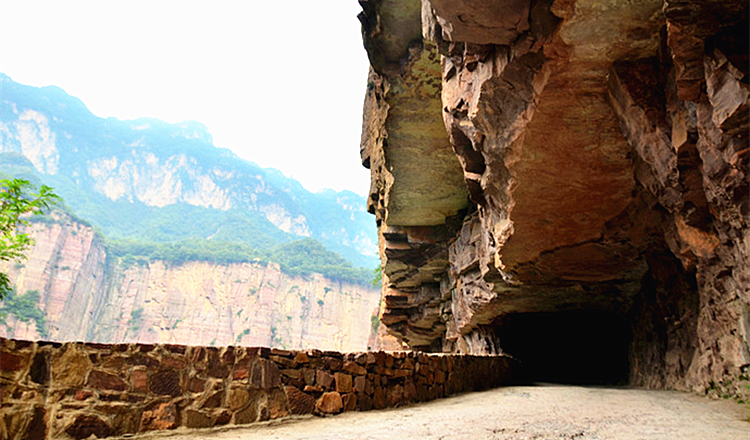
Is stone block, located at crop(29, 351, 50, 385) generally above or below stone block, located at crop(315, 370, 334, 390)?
above

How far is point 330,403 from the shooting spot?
4.50m

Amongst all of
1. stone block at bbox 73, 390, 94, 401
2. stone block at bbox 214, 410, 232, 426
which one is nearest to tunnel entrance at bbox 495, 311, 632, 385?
stone block at bbox 214, 410, 232, 426

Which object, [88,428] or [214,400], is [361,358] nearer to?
[214,400]

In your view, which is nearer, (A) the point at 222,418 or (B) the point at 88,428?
(B) the point at 88,428

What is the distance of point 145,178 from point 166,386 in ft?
335

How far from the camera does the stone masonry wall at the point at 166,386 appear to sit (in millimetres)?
2896

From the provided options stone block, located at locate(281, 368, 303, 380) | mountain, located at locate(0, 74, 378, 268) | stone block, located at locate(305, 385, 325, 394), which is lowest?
stone block, located at locate(305, 385, 325, 394)

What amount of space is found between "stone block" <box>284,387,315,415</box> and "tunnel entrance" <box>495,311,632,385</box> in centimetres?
926

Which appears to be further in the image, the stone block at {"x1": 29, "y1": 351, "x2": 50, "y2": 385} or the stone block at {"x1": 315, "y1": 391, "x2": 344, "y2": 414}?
the stone block at {"x1": 315, "y1": 391, "x2": 344, "y2": 414}

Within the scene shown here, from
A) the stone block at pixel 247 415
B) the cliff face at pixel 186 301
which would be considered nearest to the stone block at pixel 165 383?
the stone block at pixel 247 415

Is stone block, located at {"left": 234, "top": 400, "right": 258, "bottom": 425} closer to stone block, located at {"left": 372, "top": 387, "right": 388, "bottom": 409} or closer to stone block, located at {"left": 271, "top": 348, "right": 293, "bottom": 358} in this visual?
stone block, located at {"left": 271, "top": 348, "right": 293, "bottom": 358}

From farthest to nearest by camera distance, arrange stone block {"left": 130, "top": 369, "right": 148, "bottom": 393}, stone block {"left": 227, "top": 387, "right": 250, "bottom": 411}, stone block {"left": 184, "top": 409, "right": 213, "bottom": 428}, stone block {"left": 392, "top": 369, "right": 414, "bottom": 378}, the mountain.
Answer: the mountain
stone block {"left": 392, "top": 369, "right": 414, "bottom": 378}
stone block {"left": 227, "top": 387, "right": 250, "bottom": 411}
stone block {"left": 184, "top": 409, "right": 213, "bottom": 428}
stone block {"left": 130, "top": 369, "right": 148, "bottom": 393}

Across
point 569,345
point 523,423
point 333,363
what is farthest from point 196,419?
point 569,345

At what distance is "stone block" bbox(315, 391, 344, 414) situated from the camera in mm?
4410
